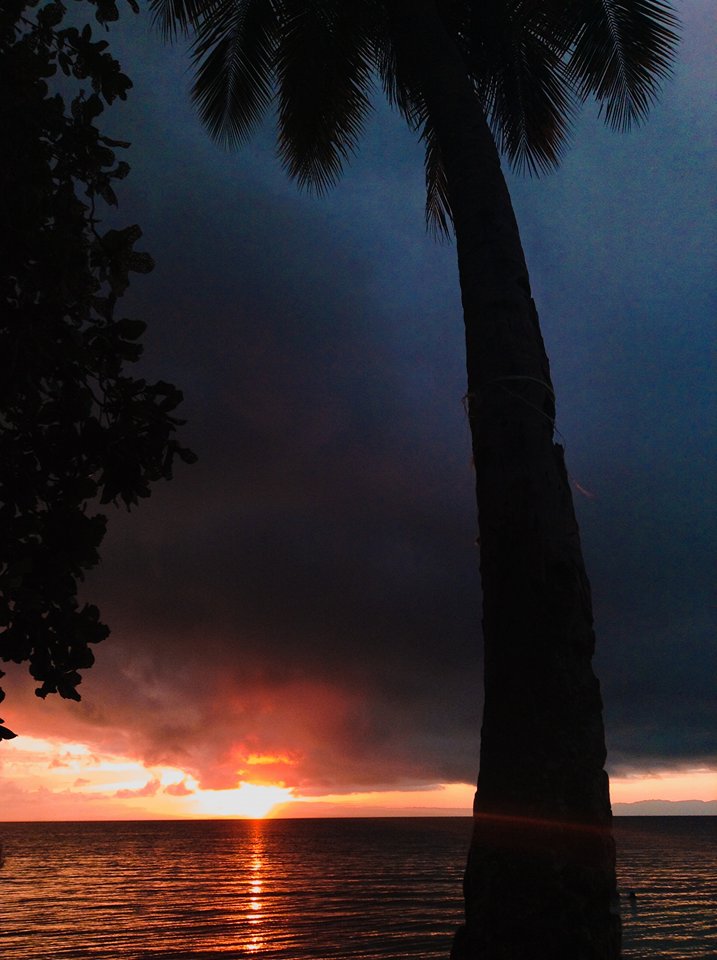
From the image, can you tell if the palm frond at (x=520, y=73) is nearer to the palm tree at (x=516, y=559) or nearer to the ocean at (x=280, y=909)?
the palm tree at (x=516, y=559)

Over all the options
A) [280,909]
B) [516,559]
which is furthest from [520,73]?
[280,909]

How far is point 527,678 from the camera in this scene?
13.8 feet

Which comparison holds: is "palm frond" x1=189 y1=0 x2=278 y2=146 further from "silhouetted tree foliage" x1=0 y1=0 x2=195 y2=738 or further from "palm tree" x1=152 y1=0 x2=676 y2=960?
"silhouetted tree foliage" x1=0 y1=0 x2=195 y2=738

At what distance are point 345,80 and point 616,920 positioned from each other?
1048 cm

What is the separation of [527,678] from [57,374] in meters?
3.06

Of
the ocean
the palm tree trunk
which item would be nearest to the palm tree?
the palm tree trunk

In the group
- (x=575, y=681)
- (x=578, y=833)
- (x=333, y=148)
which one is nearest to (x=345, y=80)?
(x=333, y=148)

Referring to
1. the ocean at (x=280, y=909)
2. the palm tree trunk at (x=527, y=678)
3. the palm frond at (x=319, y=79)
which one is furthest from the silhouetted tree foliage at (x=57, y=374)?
the ocean at (x=280, y=909)

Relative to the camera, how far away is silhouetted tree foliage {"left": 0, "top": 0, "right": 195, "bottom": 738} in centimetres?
272

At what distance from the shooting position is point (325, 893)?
49.9m

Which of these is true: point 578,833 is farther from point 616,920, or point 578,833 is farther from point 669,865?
point 669,865

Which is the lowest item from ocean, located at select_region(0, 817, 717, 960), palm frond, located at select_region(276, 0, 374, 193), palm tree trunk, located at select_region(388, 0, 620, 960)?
ocean, located at select_region(0, 817, 717, 960)

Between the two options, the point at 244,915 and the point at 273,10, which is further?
the point at 244,915

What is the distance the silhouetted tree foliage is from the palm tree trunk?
2.36 metres
